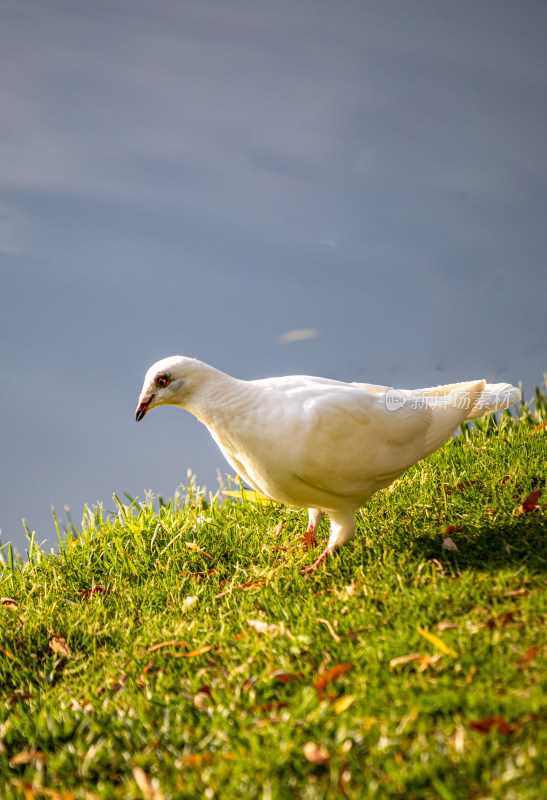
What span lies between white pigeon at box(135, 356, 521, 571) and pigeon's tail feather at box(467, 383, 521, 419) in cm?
24

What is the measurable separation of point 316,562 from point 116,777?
193 centimetres

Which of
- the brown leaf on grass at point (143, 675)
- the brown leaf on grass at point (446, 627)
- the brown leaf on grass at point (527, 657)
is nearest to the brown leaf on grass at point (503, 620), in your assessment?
the brown leaf on grass at point (446, 627)

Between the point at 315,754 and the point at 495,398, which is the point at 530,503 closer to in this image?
the point at 495,398

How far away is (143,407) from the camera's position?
404 centimetres

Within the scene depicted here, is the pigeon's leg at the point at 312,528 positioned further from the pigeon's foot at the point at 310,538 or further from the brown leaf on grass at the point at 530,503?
the brown leaf on grass at the point at 530,503

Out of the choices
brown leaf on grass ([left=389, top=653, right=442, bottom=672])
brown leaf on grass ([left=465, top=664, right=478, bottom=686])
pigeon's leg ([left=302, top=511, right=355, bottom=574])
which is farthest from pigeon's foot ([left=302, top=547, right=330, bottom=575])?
brown leaf on grass ([left=465, top=664, right=478, bottom=686])

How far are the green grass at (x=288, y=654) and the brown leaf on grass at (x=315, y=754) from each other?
0.01 meters

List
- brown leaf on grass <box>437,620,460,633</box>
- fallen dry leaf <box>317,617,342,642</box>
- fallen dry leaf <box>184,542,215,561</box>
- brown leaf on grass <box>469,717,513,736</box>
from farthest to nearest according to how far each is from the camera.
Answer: fallen dry leaf <box>184,542,215,561</box>
fallen dry leaf <box>317,617,342,642</box>
brown leaf on grass <box>437,620,460,633</box>
brown leaf on grass <box>469,717,513,736</box>

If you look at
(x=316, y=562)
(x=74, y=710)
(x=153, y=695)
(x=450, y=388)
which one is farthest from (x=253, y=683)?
(x=450, y=388)

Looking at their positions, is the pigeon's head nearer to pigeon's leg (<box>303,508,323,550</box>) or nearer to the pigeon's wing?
the pigeon's wing

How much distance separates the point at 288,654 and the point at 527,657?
1.18 metres

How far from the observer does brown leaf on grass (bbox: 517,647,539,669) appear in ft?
8.93

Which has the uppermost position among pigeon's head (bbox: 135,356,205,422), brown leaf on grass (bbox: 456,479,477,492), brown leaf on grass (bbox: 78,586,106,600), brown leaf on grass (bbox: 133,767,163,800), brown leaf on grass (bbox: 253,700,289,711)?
pigeon's head (bbox: 135,356,205,422)

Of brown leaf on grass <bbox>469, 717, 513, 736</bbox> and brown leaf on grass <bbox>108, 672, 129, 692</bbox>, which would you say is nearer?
brown leaf on grass <bbox>469, 717, 513, 736</bbox>
